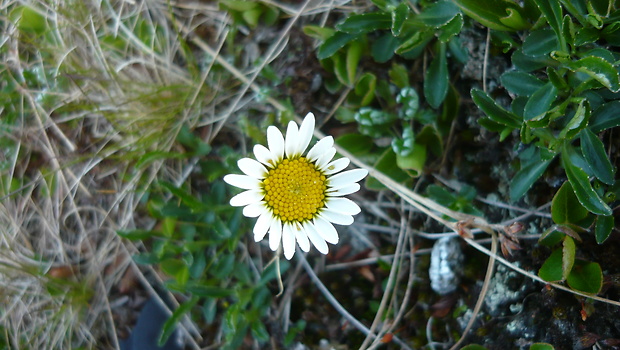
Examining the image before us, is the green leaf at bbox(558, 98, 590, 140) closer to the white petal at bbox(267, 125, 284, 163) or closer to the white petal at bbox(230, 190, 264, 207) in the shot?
the white petal at bbox(267, 125, 284, 163)

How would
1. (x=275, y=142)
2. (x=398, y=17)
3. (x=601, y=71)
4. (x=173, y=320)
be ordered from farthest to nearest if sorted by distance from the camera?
1. (x=173, y=320)
2. (x=398, y=17)
3. (x=275, y=142)
4. (x=601, y=71)

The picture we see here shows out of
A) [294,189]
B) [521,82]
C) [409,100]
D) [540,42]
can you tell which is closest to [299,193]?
[294,189]

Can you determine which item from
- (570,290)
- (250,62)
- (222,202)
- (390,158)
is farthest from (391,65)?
(570,290)

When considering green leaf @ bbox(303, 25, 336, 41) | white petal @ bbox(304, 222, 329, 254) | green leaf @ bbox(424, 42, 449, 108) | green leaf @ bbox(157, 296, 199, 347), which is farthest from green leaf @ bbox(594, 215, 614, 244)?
green leaf @ bbox(157, 296, 199, 347)

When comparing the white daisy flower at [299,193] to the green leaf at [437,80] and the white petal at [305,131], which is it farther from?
the green leaf at [437,80]

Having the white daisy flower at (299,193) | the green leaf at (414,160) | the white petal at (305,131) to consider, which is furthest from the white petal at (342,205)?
the green leaf at (414,160)

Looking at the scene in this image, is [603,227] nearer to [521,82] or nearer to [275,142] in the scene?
[521,82]
